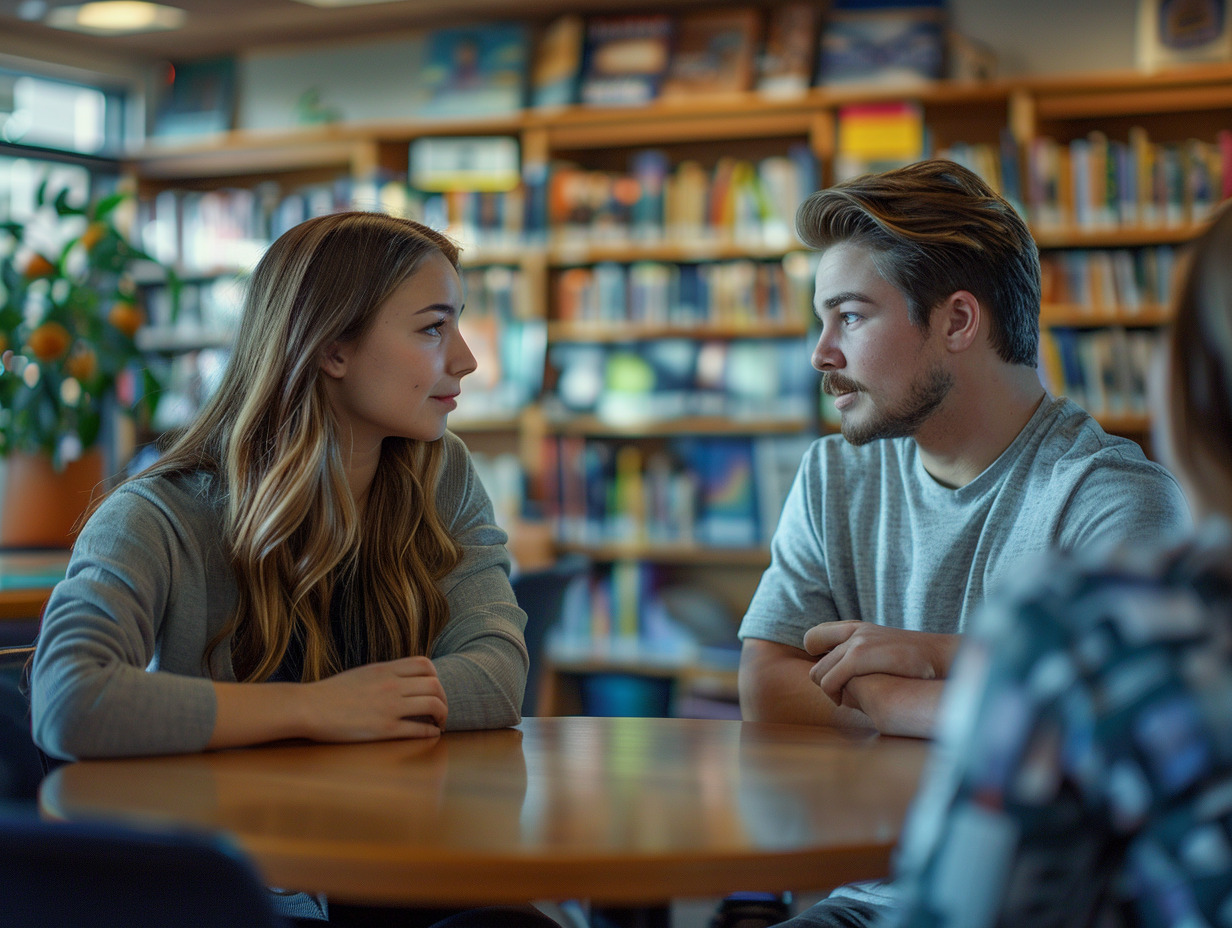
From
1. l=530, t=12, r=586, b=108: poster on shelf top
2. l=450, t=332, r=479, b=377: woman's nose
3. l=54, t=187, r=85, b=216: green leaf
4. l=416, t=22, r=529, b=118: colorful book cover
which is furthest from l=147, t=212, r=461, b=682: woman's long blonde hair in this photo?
l=416, t=22, r=529, b=118: colorful book cover

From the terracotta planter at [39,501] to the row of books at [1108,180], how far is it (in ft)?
9.23

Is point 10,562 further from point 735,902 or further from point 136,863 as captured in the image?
point 136,863

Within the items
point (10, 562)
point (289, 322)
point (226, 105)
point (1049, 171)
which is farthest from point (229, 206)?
point (289, 322)

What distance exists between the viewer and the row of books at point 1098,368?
12.2 feet

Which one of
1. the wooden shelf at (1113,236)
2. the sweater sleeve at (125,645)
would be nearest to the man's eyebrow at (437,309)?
the sweater sleeve at (125,645)

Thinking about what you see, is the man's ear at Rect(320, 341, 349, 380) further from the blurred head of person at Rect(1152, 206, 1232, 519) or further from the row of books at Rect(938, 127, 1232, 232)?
the row of books at Rect(938, 127, 1232, 232)

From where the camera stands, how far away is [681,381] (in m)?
4.21

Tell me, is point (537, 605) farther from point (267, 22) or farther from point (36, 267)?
point (267, 22)

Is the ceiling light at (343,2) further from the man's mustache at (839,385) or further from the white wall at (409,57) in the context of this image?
the man's mustache at (839,385)

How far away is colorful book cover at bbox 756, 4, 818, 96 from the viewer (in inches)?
164

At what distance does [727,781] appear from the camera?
1031mm

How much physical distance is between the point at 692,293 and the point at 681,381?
0.32m

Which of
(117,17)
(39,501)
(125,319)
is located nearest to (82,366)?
(125,319)

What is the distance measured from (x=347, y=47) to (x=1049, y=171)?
3000mm
